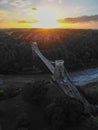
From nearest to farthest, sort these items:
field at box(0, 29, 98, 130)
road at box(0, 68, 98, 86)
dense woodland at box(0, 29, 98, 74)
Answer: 1. field at box(0, 29, 98, 130)
2. road at box(0, 68, 98, 86)
3. dense woodland at box(0, 29, 98, 74)

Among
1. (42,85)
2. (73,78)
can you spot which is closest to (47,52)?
(73,78)

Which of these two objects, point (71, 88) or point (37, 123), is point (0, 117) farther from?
point (71, 88)

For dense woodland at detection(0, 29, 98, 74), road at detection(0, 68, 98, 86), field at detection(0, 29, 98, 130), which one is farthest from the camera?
dense woodland at detection(0, 29, 98, 74)

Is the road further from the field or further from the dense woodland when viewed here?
the dense woodland

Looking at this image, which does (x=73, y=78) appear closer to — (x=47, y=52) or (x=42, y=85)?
(x=47, y=52)

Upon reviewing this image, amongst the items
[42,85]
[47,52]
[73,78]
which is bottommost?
[73,78]

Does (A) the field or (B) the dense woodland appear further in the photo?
(B) the dense woodland

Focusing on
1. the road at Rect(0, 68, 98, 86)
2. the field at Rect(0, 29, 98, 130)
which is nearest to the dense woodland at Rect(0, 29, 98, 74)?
the field at Rect(0, 29, 98, 130)
